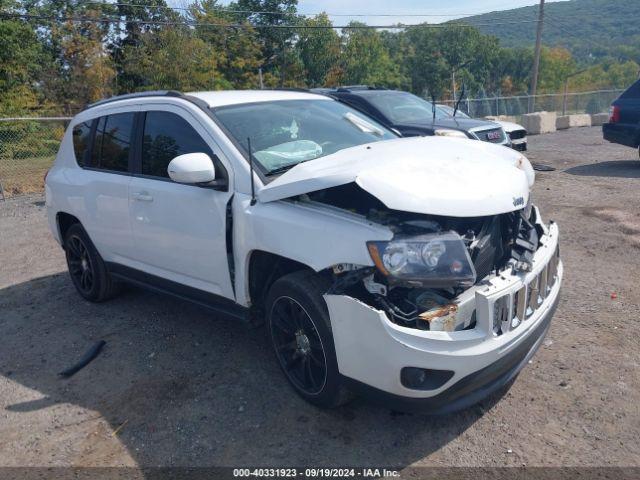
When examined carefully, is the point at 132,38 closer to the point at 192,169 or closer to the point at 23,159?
the point at 23,159

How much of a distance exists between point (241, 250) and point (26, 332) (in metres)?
2.61

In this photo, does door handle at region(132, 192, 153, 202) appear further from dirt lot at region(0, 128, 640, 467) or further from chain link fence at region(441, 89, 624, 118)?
chain link fence at region(441, 89, 624, 118)

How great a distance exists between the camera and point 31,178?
12.9m

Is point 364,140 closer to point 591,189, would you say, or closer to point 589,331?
point 589,331

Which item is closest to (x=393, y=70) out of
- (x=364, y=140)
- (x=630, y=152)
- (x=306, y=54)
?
(x=306, y=54)

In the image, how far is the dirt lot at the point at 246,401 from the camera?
2.88 m

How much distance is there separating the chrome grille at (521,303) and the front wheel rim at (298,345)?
37.2 inches

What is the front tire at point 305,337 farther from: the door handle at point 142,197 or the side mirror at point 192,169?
the door handle at point 142,197

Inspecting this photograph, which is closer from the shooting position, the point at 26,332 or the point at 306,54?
the point at 26,332

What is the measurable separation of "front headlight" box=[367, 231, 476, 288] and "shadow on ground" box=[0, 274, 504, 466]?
3.09ft

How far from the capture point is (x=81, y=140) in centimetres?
503

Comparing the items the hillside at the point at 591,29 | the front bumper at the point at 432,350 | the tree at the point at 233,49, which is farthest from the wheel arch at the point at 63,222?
the hillside at the point at 591,29

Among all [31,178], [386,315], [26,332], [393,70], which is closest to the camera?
[386,315]

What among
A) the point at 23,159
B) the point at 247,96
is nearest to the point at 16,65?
the point at 23,159
